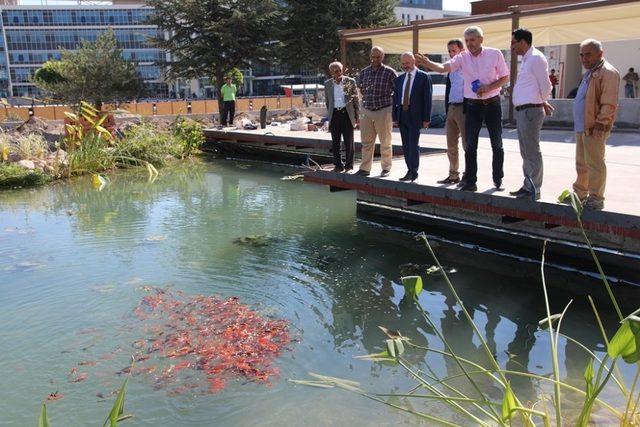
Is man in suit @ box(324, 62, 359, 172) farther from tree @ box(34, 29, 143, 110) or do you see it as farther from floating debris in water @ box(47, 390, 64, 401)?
tree @ box(34, 29, 143, 110)

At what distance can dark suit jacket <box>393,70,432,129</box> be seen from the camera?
727cm

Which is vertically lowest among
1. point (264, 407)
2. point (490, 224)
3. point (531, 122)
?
point (264, 407)

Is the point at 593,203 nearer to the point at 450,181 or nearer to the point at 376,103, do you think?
the point at 450,181

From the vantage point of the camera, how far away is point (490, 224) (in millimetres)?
7879

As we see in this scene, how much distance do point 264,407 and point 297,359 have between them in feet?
2.52

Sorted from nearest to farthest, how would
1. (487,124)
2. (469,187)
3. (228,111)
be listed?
(487,124)
(469,187)
(228,111)

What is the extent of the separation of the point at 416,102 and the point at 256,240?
3.12 meters

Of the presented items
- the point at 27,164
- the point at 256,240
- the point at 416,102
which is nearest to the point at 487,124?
the point at 416,102

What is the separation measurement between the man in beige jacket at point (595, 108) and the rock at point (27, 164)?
503 inches

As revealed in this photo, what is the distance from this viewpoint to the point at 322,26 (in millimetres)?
27922

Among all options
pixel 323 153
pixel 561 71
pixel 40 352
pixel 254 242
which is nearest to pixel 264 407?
pixel 40 352

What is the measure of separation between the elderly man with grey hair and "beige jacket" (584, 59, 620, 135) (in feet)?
9.47

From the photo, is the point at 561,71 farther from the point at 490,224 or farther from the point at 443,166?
the point at 490,224

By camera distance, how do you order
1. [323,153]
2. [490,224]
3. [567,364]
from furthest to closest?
[323,153] < [490,224] < [567,364]
